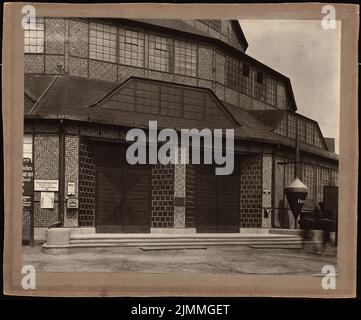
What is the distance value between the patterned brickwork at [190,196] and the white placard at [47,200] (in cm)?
228

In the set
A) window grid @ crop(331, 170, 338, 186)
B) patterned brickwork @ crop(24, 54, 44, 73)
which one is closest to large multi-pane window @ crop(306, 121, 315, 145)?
window grid @ crop(331, 170, 338, 186)

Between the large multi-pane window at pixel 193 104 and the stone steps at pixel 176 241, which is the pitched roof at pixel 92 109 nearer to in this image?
the large multi-pane window at pixel 193 104

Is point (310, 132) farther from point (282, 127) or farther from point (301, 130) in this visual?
point (282, 127)

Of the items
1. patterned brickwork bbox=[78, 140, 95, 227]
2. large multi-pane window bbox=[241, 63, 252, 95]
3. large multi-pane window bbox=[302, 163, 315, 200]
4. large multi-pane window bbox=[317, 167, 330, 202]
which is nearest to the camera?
large multi-pane window bbox=[317, 167, 330, 202]

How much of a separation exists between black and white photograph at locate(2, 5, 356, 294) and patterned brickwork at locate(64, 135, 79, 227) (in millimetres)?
25

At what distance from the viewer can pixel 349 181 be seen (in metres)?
8.79

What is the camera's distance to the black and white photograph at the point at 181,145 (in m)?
8.89

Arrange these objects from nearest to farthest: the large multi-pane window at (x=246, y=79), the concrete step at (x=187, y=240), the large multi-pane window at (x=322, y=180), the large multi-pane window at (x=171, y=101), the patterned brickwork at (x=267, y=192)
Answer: the large multi-pane window at (x=322, y=180)
the concrete step at (x=187, y=240)
the large multi-pane window at (x=171, y=101)
the large multi-pane window at (x=246, y=79)
the patterned brickwork at (x=267, y=192)

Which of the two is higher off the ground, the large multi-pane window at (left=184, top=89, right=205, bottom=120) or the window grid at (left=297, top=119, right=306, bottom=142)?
the large multi-pane window at (left=184, top=89, right=205, bottom=120)

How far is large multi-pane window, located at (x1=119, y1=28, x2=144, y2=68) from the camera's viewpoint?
30.9 feet

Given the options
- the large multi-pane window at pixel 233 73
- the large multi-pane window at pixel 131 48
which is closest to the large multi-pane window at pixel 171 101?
the large multi-pane window at pixel 131 48

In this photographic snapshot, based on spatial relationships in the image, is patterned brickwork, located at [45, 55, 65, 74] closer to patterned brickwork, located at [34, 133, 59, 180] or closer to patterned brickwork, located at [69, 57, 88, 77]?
patterned brickwork, located at [69, 57, 88, 77]

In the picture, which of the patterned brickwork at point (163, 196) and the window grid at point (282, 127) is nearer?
the patterned brickwork at point (163, 196)
